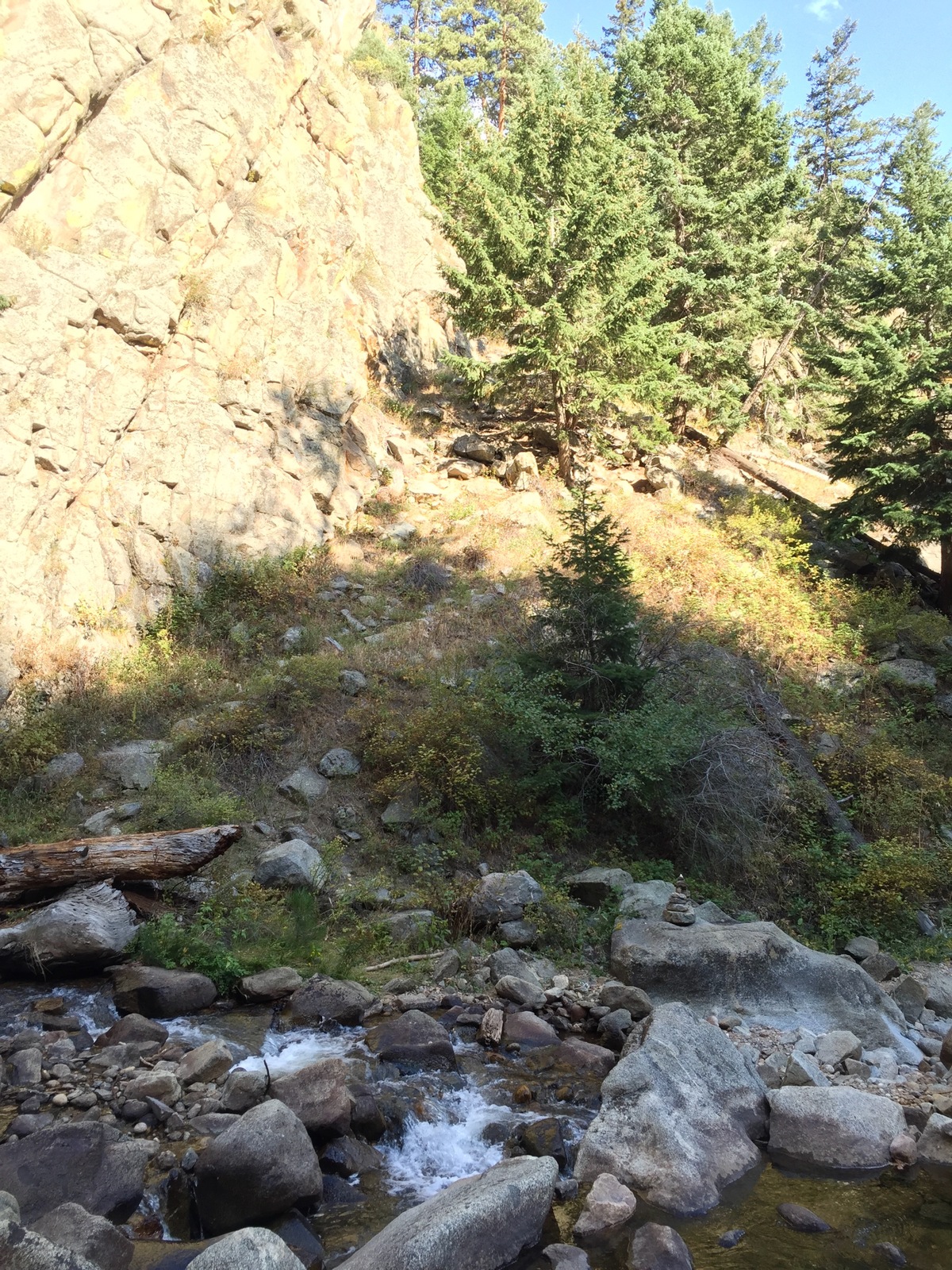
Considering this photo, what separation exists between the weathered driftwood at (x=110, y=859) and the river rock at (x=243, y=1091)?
3.14 m

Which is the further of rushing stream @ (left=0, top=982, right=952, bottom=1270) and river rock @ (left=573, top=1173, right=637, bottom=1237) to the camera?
river rock @ (left=573, top=1173, right=637, bottom=1237)

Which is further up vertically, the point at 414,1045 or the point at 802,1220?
the point at 414,1045

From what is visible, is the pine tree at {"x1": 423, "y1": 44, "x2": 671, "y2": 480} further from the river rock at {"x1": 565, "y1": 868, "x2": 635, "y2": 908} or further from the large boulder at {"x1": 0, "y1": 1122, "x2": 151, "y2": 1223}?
the large boulder at {"x1": 0, "y1": 1122, "x2": 151, "y2": 1223}

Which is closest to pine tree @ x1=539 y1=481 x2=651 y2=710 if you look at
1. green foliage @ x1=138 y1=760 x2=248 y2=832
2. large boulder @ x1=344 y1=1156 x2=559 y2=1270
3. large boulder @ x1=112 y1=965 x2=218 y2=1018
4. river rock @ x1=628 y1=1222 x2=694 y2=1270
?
green foliage @ x1=138 y1=760 x2=248 y2=832

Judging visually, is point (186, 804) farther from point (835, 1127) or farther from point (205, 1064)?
point (835, 1127)

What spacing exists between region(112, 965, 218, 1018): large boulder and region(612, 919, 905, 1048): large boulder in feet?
13.1

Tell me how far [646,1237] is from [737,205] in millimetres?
24597

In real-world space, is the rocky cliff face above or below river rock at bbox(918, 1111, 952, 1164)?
above

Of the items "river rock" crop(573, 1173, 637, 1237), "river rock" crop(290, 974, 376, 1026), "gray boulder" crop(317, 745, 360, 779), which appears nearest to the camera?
"river rock" crop(573, 1173, 637, 1237)

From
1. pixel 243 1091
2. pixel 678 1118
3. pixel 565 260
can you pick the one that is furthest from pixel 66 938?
pixel 565 260

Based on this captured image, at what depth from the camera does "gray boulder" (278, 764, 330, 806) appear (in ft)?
37.6

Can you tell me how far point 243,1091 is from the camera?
5848 mm

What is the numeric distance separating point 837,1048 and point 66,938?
22.5 feet

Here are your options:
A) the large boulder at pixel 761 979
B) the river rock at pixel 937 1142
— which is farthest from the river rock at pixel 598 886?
the river rock at pixel 937 1142
